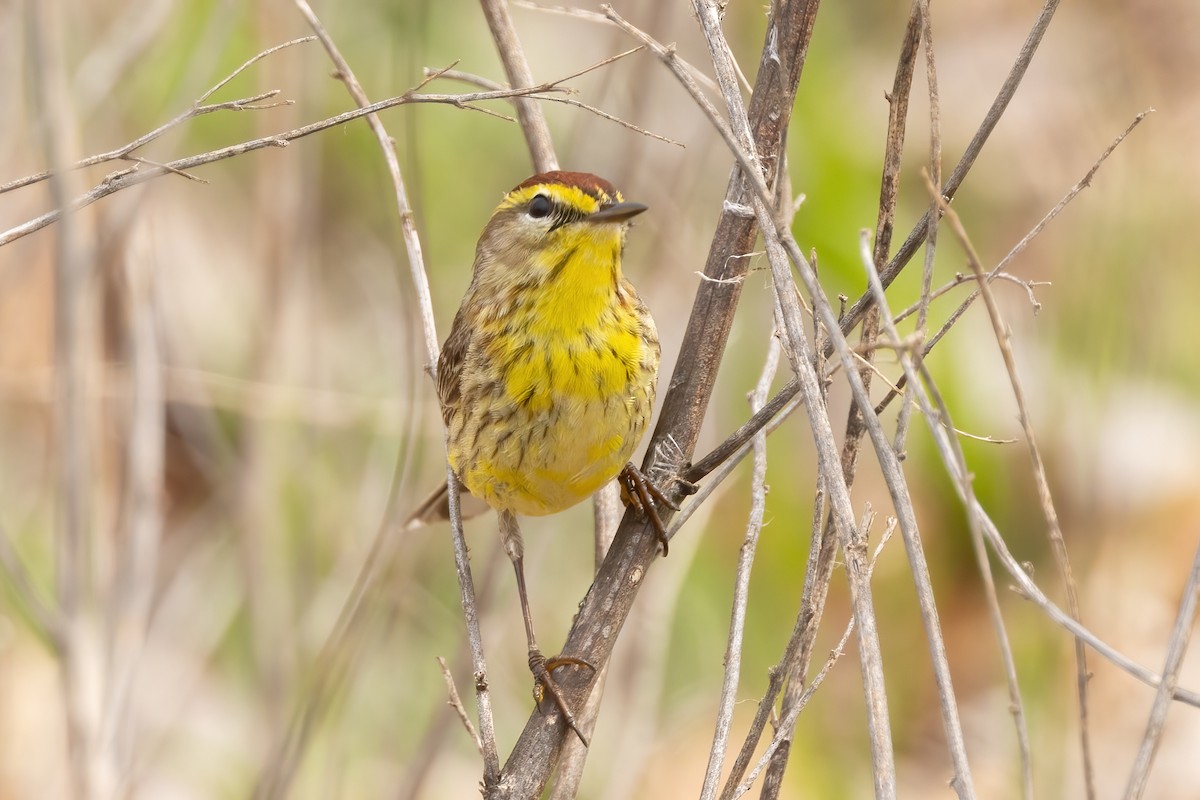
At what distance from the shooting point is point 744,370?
4.55 metres

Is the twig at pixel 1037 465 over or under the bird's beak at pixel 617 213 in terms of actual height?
under

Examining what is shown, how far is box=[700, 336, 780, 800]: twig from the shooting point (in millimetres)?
2061

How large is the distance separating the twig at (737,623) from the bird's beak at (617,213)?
1.52 ft

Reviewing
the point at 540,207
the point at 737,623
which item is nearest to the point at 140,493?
the point at 540,207

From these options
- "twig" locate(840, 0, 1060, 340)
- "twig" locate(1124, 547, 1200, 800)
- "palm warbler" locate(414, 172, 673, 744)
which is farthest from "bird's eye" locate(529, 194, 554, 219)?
"twig" locate(1124, 547, 1200, 800)

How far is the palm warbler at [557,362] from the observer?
286 centimetres

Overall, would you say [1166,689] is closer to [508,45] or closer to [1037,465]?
[1037,465]

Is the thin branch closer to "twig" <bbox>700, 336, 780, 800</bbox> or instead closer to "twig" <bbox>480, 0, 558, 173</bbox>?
"twig" <bbox>700, 336, 780, 800</bbox>

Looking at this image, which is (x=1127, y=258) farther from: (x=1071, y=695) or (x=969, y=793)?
(x=969, y=793)

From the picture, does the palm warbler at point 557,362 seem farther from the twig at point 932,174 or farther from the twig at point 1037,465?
the twig at point 1037,465

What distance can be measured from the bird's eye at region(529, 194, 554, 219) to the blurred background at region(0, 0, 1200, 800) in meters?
0.36

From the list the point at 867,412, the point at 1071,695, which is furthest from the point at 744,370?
the point at 867,412

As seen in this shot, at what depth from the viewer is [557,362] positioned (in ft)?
9.53

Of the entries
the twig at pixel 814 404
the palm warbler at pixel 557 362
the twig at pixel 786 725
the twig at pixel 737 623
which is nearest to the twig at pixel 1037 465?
the twig at pixel 814 404
